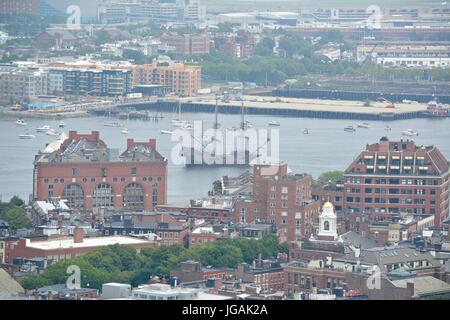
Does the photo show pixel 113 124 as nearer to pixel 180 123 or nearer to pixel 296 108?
pixel 180 123

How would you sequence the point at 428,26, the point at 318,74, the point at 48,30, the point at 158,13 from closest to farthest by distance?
1. the point at 318,74
2. the point at 48,30
3. the point at 428,26
4. the point at 158,13

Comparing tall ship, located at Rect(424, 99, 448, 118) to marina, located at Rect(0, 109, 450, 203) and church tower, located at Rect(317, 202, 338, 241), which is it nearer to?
marina, located at Rect(0, 109, 450, 203)

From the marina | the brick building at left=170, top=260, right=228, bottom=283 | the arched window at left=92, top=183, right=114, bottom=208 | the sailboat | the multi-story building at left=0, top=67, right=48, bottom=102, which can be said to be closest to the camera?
the brick building at left=170, top=260, right=228, bottom=283

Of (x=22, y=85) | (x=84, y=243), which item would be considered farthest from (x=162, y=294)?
(x=22, y=85)

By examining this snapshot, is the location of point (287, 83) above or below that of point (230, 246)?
below

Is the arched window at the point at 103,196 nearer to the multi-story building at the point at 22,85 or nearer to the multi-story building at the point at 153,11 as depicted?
the multi-story building at the point at 22,85

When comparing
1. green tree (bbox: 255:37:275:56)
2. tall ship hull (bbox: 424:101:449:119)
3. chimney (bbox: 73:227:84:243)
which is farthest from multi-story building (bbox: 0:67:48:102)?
chimney (bbox: 73:227:84:243)
